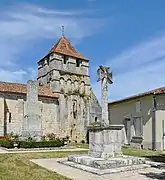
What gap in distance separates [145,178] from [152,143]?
12483 millimetres

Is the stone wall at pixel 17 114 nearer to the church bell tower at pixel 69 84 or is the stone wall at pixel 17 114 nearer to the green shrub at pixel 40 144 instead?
the church bell tower at pixel 69 84

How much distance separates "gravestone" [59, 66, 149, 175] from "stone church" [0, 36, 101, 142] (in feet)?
50.6

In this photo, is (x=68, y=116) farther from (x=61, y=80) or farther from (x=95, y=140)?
(x=95, y=140)

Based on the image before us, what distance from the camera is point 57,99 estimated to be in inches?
1298

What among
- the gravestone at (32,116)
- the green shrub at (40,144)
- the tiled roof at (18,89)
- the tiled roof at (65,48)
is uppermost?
the tiled roof at (65,48)

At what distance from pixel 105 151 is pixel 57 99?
73.2 feet

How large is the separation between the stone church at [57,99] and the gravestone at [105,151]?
15409mm

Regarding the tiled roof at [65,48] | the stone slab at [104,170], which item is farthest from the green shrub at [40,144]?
the tiled roof at [65,48]

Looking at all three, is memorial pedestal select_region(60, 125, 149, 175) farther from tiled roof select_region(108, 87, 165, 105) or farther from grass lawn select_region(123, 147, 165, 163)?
tiled roof select_region(108, 87, 165, 105)

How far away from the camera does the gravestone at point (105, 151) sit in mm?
9875

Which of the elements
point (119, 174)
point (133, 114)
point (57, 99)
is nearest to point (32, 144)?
point (133, 114)

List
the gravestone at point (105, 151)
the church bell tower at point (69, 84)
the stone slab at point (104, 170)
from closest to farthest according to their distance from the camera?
the stone slab at point (104, 170), the gravestone at point (105, 151), the church bell tower at point (69, 84)

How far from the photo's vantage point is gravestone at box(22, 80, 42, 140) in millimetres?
25656

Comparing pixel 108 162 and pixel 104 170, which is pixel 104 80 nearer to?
pixel 108 162
